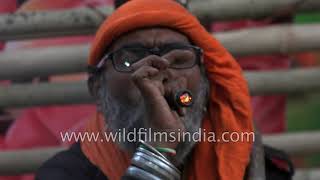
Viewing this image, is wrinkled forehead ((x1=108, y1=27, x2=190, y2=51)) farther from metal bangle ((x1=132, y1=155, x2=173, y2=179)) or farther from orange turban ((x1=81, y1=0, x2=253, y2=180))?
metal bangle ((x1=132, y1=155, x2=173, y2=179))

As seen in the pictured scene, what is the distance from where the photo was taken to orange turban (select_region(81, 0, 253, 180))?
77.6 inches

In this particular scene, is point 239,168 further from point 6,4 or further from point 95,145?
point 6,4

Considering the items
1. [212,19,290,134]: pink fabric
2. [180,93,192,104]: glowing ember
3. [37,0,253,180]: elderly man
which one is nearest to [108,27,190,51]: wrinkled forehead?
[37,0,253,180]: elderly man

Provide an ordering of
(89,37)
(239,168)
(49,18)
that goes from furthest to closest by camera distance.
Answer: (89,37)
(49,18)
(239,168)

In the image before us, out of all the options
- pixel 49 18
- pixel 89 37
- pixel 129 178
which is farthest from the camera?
pixel 89 37

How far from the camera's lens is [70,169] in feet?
6.57

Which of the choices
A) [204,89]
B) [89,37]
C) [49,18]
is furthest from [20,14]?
[204,89]

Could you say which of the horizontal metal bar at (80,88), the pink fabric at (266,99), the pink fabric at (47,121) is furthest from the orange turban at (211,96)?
the pink fabric at (47,121)

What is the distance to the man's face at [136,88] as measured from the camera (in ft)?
6.22

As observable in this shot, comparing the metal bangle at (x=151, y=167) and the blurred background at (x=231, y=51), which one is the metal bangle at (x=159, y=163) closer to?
the metal bangle at (x=151, y=167)

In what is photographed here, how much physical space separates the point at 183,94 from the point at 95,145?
1.28ft

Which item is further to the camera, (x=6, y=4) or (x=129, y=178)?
(x=6, y=4)

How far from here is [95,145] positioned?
2.03 metres

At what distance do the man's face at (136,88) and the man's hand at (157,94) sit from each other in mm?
87
